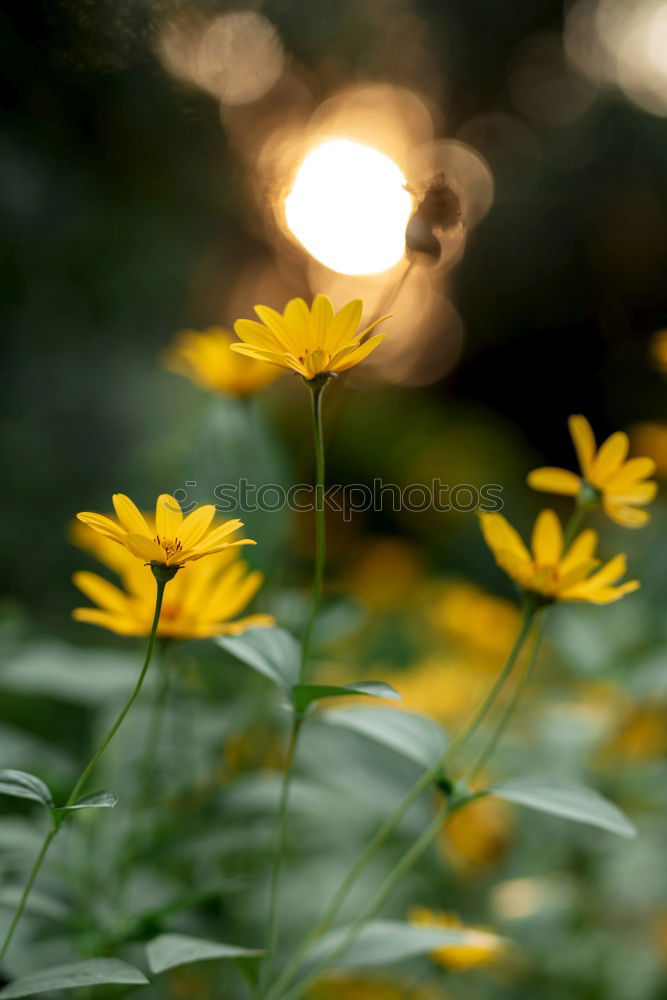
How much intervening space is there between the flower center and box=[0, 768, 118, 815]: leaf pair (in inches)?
2.9

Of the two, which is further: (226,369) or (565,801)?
(226,369)

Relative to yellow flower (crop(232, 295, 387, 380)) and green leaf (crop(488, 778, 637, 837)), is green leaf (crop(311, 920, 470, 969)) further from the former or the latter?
yellow flower (crop(232, 295, 387, 380))

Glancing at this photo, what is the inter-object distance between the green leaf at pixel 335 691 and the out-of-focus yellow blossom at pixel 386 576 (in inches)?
33.3

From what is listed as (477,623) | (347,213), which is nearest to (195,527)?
(347,213)

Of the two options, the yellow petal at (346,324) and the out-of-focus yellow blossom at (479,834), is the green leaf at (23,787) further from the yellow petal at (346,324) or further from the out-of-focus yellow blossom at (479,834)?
the out-of-focus yellow blossom at (479,834)

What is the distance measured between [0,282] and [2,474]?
255mm

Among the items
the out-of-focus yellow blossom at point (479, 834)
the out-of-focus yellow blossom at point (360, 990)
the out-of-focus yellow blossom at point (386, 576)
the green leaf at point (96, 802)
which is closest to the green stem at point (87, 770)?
the green leaf at point (96, 802)

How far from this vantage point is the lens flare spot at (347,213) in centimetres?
55

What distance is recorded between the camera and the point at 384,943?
36 centimetres

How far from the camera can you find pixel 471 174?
164 cm

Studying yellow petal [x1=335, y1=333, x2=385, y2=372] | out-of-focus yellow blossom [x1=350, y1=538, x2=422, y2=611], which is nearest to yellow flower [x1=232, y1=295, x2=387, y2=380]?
yellow petal [x1=335, y1=333, x2=385, y2=372]

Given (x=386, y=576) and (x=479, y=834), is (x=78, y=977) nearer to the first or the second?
Answer: (x=479, y=834)

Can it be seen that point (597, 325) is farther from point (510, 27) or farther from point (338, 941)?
point (338, 941)

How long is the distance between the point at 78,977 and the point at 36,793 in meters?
0.06
